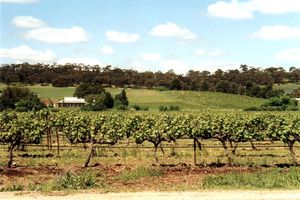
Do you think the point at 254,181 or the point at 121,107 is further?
the point at 121,107

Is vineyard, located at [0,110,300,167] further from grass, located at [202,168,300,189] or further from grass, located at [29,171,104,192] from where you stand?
grass, located at [29,171,104,192]

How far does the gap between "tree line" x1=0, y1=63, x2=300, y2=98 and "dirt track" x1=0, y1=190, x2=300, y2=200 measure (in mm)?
126499

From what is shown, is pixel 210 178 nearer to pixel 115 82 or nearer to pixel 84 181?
pixel 84 181

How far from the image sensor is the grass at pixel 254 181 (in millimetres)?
19328

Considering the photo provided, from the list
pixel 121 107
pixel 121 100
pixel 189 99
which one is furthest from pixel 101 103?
pixel 189 99

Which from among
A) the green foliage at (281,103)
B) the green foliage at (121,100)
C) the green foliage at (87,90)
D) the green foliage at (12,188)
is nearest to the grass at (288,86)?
the green foliage at (281,103)

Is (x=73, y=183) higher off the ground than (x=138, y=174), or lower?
higher

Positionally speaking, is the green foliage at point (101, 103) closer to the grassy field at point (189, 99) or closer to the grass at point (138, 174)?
the grassy field at point (189, 99)

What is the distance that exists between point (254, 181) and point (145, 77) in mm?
149140

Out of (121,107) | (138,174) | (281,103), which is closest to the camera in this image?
(138,174)

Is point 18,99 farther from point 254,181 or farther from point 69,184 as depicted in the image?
point 254,181

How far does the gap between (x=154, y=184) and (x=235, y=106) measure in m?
99.2

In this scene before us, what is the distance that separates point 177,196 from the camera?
685 inches

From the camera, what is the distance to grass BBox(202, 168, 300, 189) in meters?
19.3
